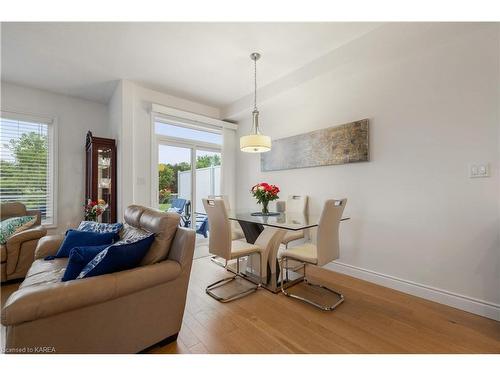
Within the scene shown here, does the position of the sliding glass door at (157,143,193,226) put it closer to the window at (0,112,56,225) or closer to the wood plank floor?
the window at (0,112,56,225)

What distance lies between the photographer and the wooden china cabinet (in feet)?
11.1

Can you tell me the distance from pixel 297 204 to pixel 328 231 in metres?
1.16

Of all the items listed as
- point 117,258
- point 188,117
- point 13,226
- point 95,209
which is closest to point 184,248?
point 117,258

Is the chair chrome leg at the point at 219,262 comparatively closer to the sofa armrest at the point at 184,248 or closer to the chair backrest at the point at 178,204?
the chair backrest at the point at 178,204

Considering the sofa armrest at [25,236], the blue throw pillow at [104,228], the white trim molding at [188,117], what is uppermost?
the white trim molding at [188,117]

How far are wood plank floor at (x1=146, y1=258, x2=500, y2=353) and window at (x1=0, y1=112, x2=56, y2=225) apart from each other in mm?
3136

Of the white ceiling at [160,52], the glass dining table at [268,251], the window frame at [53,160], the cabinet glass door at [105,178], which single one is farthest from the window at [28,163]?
the glass dining table at [268,251]

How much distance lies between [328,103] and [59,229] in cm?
462

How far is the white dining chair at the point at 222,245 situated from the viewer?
2.22 m

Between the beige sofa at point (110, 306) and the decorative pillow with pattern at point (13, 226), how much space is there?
122 centimetres

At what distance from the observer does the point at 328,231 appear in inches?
82.4

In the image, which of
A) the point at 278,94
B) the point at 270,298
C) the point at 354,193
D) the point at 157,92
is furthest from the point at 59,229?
the point at 354,193

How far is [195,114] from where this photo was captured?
4051 mm

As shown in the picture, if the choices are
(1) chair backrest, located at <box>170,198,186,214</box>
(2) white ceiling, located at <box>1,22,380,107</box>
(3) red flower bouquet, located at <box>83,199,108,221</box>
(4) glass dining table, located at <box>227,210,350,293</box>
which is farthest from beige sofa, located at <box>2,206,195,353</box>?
(1) chair backrest, located at <box>170,198,186,214</box>
